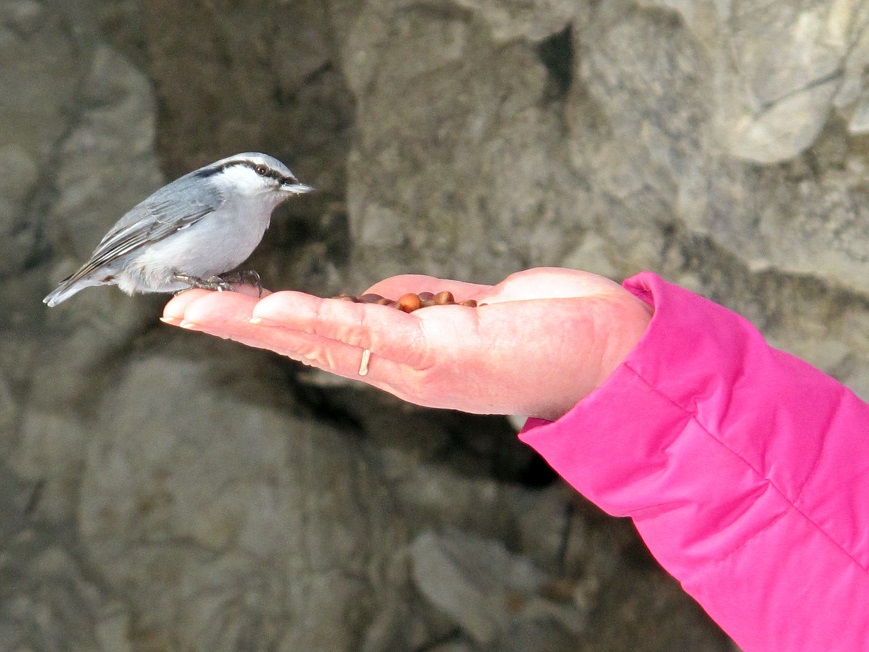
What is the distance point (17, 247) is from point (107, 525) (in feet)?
3.11

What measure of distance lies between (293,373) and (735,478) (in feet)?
6.87

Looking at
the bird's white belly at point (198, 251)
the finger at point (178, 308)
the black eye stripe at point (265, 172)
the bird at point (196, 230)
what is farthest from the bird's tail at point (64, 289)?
the finger at point (178, 308)

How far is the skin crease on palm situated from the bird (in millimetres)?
482

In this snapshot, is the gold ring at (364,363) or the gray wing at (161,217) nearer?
the gold ring at (364,363)

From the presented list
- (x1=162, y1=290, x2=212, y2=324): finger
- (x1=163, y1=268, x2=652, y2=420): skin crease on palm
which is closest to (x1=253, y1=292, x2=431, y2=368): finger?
(x1=163, y1=268, x2=652, y2=420): skin crease on palm

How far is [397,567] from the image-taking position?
2918mm

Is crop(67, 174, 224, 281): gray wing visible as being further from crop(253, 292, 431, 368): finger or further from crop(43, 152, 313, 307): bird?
crop(253, 292, 431, 368): finger

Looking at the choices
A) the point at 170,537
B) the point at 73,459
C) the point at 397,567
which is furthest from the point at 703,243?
A: the point at 73,459

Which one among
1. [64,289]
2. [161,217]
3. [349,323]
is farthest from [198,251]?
[349,323]

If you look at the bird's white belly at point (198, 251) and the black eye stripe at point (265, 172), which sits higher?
the black eye stripe at point (265, 172)

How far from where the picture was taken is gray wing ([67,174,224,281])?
5.72 ft

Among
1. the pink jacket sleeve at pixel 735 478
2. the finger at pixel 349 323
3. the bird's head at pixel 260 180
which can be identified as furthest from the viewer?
the bird's head at pixel 260 180

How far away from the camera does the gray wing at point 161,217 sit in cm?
174

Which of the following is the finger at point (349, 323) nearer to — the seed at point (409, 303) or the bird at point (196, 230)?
the seed at point (409, 303)
